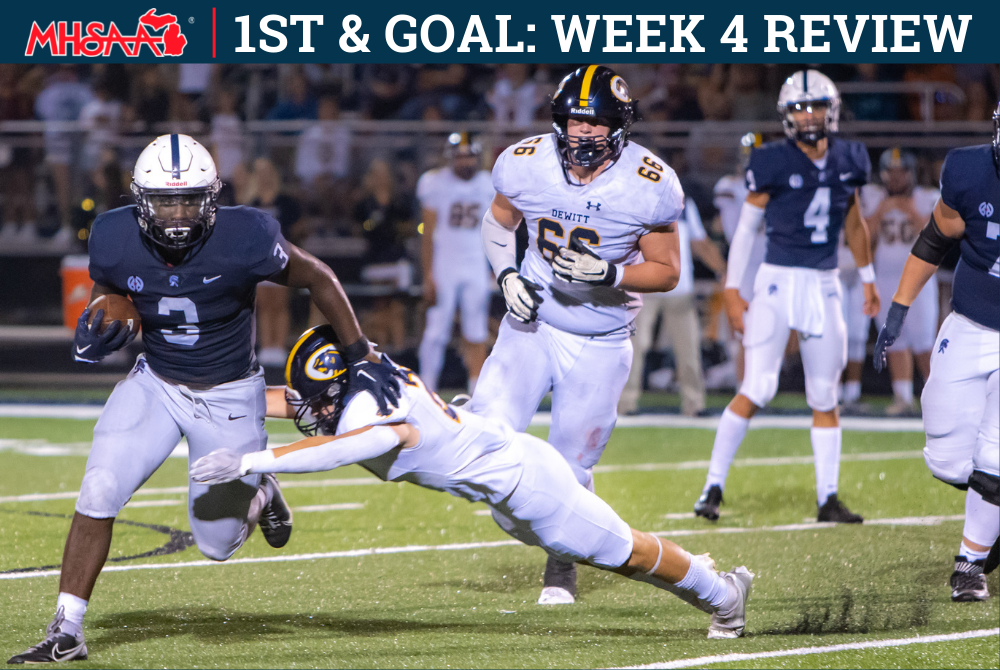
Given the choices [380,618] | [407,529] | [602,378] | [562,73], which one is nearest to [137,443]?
[380,618]

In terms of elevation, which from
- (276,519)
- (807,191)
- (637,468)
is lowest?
(637,468)

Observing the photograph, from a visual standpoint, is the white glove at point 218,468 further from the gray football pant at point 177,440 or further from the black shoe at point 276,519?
the black shoe at point 276,519

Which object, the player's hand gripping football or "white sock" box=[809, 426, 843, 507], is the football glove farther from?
"white sock" box=[809, 426, 843, 507]

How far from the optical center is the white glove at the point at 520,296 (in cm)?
420

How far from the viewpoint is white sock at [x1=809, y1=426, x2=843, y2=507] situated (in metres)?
5.90

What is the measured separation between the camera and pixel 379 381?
11.8 feet

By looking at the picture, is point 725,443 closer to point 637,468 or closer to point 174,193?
point 637,468

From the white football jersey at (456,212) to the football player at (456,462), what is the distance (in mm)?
5331

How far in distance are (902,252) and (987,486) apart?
5512 millimetres

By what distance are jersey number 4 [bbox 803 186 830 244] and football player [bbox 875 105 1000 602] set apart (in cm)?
121

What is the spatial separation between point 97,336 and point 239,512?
873 millimetres

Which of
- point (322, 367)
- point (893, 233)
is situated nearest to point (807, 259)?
point (322, 367)

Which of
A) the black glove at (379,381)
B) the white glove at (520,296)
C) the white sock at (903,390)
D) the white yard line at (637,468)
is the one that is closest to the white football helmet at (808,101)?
the white glove at (520,296)

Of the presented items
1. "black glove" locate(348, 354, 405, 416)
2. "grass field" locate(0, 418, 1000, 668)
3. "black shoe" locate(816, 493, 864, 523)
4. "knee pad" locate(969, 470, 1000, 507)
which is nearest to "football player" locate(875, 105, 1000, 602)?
"knee pad" locate(969, 470, 1000, 507)
